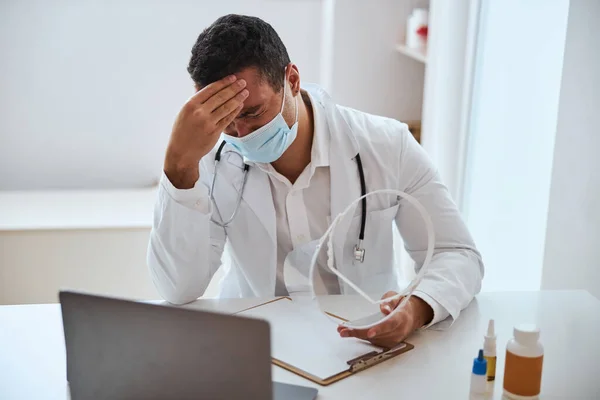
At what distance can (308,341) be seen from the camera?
133 cm

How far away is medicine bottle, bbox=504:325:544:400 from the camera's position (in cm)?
109

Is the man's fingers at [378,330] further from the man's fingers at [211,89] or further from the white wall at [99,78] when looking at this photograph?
the white wall at [99,78]

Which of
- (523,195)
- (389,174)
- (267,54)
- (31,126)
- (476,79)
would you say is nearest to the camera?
(267,54)

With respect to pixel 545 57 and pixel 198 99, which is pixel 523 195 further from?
pixel 198 99

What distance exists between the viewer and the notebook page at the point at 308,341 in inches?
48.8

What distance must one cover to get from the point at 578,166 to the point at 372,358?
2.83 feet

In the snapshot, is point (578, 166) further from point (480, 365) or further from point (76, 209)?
point (76, 209)

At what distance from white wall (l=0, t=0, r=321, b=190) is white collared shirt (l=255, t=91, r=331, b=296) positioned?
1.51 m

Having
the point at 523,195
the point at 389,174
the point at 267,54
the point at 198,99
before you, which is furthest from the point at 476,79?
the point at 198,99

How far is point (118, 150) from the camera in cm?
311

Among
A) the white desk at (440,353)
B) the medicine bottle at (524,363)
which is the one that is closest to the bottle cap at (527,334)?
the medicine bottle at (524,363)

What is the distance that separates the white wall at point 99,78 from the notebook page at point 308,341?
1.81 metres

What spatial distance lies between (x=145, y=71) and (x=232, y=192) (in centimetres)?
158

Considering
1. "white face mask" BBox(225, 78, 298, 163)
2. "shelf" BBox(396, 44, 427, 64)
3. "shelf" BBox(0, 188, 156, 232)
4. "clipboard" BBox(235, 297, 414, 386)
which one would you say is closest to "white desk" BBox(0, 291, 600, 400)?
"clipboard" BBox(235, 297, 414, 386)
